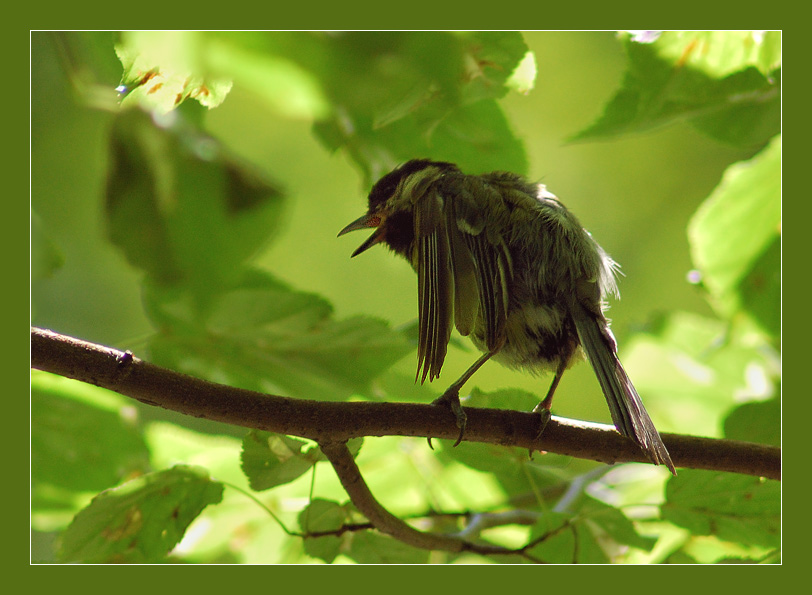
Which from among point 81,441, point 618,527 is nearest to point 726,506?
point 618,527

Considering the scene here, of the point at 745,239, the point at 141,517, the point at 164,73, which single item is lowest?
the point at 141,517

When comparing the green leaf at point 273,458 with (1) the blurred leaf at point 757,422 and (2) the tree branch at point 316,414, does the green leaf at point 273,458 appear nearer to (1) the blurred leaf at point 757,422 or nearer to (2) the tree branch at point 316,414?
(2) the tree branch at point 316,414

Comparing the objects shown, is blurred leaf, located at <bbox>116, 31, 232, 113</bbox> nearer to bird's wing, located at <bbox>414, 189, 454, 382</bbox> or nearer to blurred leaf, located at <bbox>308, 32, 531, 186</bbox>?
blurred leaf, located at <bbox>308, 32, 531, 186</bbox>

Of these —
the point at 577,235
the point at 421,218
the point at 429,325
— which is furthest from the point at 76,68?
the point at 577,235

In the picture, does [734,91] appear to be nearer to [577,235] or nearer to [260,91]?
[577,235]

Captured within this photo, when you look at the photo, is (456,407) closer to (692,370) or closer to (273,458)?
(273,458)

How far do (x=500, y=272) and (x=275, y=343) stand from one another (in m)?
0.37

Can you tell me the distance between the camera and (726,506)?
1057 millimetres

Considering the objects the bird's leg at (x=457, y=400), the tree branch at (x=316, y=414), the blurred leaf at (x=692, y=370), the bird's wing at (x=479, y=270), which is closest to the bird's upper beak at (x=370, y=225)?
the bird's wing at (x=479, y=270)

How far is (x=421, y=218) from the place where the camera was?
1.19 m

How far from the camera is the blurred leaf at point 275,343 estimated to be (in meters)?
1.11

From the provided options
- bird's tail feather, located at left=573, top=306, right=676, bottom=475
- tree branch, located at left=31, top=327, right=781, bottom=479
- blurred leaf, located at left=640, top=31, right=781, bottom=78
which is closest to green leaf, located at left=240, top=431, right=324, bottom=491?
tree branch, located at left=31, top=327, right=781, bottom=479

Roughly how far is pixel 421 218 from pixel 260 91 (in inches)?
17.2

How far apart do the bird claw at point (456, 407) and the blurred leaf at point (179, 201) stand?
1.77 ft
